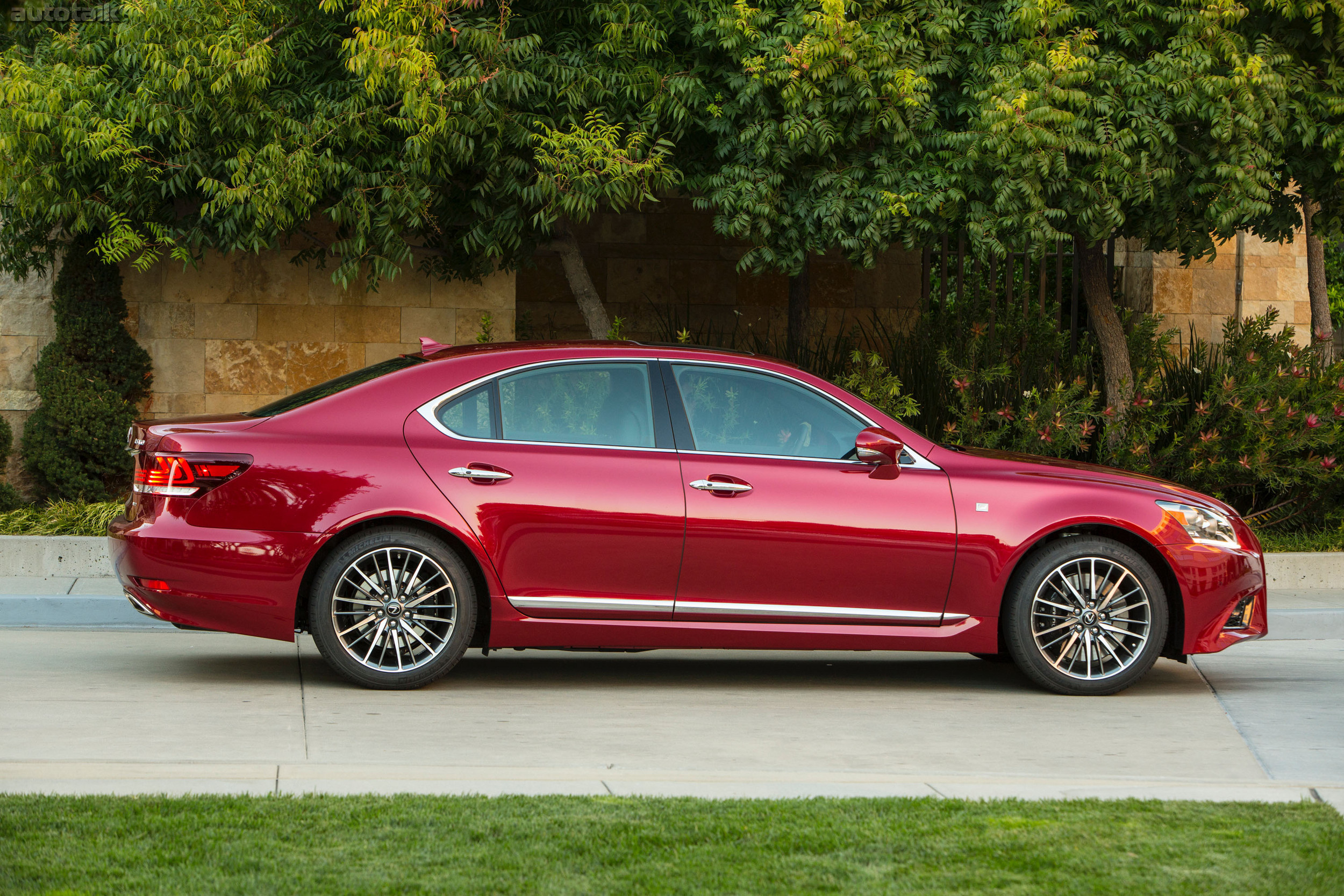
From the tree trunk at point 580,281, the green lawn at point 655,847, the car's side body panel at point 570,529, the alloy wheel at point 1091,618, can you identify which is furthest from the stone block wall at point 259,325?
the green lawn at point 655,847

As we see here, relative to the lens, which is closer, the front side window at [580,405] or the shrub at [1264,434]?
the front side window at [580,405]

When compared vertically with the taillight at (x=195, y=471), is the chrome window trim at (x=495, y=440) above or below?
above

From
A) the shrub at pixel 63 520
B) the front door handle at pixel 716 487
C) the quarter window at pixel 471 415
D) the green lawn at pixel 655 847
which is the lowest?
the green lawn at pixel 655 847

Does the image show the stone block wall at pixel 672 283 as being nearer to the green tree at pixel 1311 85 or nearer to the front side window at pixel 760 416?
the green tree at pixel 1311 85

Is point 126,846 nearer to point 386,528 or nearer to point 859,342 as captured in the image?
point 386,528

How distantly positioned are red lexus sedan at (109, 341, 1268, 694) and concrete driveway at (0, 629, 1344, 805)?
1.16ft

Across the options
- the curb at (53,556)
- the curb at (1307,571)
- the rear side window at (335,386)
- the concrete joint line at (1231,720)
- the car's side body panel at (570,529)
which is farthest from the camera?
the curb at (1307,571)

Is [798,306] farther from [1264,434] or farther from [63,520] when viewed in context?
[63,520]

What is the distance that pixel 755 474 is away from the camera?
699cm

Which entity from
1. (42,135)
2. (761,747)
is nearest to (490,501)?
(761,747)

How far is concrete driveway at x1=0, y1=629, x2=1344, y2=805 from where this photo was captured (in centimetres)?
532

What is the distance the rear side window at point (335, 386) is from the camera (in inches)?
279

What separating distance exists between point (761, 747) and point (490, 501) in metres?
1.75

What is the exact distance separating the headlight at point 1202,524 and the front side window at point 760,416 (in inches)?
63.1
